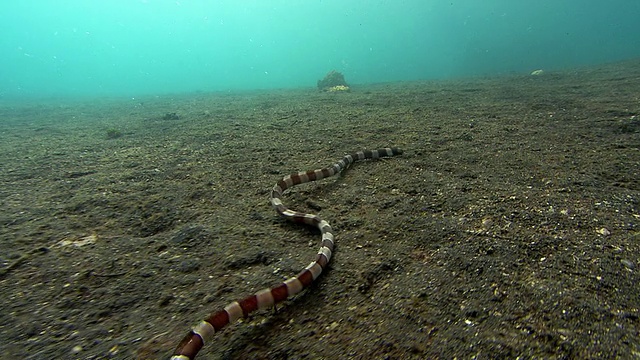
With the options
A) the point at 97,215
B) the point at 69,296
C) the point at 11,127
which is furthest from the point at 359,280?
the point at 11,127

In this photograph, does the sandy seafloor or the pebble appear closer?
the sandy seafloor

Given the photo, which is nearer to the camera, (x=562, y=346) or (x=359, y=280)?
(x=562, y=346)

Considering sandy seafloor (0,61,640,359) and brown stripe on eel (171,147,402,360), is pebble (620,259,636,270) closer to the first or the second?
sandy seafloor (0,61,640,359)

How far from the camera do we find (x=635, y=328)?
1794mm

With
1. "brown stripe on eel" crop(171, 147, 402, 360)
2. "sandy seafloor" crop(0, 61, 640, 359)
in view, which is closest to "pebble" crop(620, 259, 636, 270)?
"sandy seafloor" crop(0, 61, 640, 359)

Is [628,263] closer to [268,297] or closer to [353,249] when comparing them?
[353,249]

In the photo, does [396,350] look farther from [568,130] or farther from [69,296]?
[568,130]

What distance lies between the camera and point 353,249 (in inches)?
111

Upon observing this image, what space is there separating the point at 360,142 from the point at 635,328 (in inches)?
172

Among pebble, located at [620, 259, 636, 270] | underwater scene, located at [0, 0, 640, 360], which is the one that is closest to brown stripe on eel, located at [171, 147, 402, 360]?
underwater scene, located at [0, 0, 640, 360]

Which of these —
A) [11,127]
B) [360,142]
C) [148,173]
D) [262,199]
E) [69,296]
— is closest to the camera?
[69,296]

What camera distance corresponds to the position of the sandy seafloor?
1.92 m

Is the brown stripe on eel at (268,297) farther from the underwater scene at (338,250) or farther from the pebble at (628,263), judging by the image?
the pebble at (628,263)

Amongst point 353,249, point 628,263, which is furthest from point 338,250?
point 628,263
